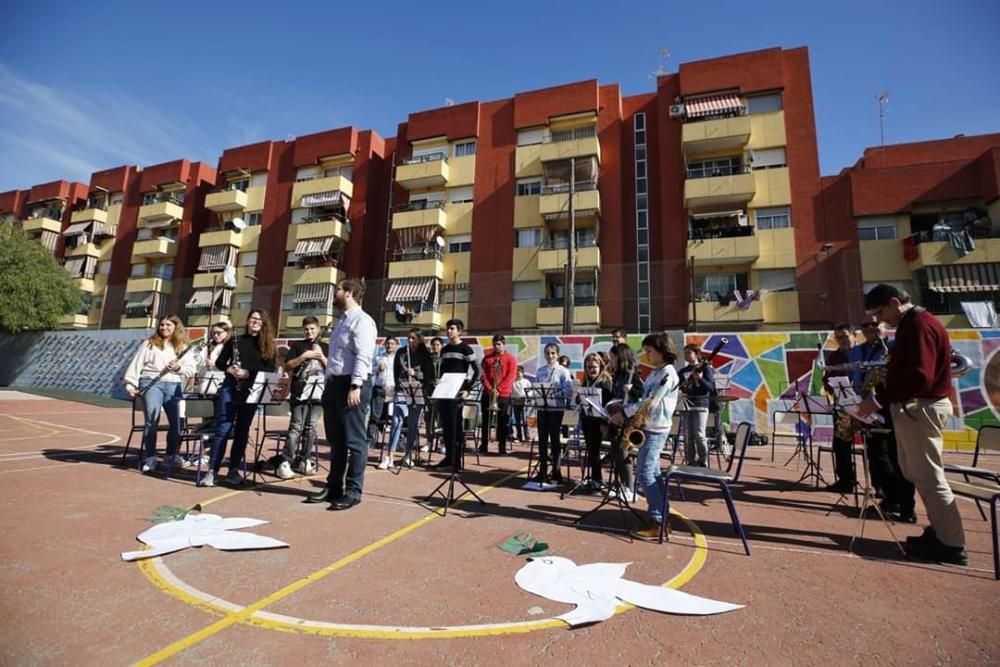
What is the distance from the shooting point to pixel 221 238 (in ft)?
109

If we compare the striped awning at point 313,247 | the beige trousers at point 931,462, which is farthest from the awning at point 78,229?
the beige trousers at point 931,462

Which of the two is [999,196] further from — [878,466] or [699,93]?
[878,466]

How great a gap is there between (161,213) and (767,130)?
135 feet

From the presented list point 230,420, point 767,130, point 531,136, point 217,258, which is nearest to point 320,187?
point 217,258

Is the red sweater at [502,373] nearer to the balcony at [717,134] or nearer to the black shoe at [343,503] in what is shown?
the black shoe at [343,503]

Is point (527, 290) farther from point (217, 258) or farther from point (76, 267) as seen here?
point (76, 267)

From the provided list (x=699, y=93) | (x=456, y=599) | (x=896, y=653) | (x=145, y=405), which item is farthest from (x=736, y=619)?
(x=699, y=93)

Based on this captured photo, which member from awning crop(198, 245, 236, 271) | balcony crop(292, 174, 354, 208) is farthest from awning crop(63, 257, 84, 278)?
balcony crop(292, 174, 354, 208)

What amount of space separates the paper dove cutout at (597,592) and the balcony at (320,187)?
1234 inches

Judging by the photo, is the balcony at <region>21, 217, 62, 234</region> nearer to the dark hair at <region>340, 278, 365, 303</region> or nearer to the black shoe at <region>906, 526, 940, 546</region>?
the dark hair at <region>340, 278, 365, 303</region>

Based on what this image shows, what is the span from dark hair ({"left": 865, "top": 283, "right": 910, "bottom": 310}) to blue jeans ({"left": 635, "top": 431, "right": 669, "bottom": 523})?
7.56 feet

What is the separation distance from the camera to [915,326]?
4.03 m

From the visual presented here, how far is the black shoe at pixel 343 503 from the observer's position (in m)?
4.82

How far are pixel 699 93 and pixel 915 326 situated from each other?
82.7 ft
